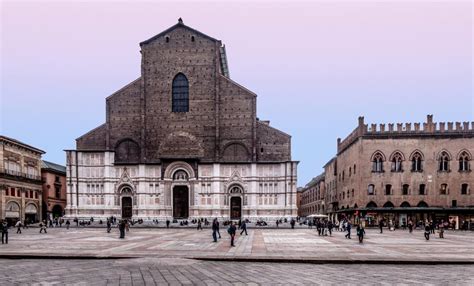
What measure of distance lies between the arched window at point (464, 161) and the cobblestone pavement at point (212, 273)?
4329 centimetres

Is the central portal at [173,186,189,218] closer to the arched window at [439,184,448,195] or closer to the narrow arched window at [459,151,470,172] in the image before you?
the arched window at [439,184,448,195]

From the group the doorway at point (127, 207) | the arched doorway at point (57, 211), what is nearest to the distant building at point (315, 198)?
the doorway at point (127, 207)

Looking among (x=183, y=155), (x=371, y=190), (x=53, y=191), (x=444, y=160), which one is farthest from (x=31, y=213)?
(x=444, y=160)

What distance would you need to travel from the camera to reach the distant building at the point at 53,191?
72875 millimetres

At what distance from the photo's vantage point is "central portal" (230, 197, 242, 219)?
204 ft

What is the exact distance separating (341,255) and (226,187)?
41.5 metres

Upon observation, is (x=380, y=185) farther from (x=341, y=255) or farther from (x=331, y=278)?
(x=331, y=278)

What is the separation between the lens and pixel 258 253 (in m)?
21.6

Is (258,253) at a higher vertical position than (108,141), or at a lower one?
lower

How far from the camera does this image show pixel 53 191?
75.6 meters

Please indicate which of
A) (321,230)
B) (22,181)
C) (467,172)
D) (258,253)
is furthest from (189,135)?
(258,253)

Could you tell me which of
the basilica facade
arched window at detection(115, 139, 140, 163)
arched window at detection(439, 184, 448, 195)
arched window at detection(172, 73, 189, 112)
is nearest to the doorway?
the basilica facade

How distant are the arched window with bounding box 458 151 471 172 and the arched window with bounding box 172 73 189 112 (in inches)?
1418

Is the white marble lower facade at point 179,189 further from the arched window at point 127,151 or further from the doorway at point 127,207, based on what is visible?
the arched window at point 127,151
